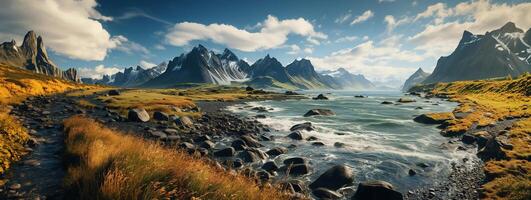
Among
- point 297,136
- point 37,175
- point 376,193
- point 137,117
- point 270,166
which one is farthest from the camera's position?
point 137,117

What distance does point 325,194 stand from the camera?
682 inches

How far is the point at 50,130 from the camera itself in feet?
85.0

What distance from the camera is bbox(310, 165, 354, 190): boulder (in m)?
18.8

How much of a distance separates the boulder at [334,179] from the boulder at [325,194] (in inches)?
33.3

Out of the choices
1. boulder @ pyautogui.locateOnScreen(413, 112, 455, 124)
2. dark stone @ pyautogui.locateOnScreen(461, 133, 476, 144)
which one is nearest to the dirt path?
→ dark stone @ pyautogui.locateOnScreen(461, 133, 476, 144)

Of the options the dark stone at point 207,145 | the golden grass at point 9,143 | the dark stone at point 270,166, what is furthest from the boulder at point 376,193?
the golden grass at point 9,143

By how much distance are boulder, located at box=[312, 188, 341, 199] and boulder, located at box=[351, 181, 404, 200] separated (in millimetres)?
984

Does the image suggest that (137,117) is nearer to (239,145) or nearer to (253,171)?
(239,145)

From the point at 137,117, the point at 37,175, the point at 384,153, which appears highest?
the point at 37,175

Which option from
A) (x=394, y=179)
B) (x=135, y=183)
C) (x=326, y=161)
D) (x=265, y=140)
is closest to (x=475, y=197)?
(x=394, y=179)

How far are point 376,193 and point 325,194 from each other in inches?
112

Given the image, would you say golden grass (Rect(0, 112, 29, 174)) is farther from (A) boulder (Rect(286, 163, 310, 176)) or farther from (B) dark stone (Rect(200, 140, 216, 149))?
(A) boulder (Rect(286, 163, 310, 176))

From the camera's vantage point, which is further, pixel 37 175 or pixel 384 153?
A: pixel 384 153

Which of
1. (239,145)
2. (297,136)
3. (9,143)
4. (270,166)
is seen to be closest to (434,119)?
(297,136)
